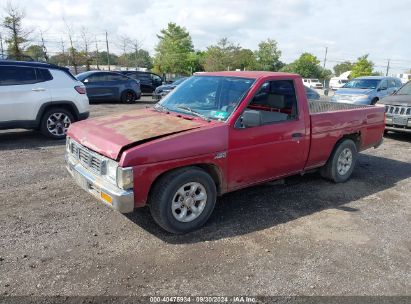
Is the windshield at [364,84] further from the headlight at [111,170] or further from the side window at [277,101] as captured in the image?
the headlight at [111,170]

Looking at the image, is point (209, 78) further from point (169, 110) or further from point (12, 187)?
point (12, 187)

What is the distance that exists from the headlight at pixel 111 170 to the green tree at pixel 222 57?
2114 inches

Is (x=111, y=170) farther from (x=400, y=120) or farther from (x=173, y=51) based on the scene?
(x=173, y=51)

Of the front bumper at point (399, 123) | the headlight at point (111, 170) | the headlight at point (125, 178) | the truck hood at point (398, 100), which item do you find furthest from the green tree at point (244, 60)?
the headlight at point (125, 178)

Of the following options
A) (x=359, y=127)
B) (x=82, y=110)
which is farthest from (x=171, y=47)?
(x=359, y=127)

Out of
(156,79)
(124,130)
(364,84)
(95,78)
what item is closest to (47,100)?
(124,130)

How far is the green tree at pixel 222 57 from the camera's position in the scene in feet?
185

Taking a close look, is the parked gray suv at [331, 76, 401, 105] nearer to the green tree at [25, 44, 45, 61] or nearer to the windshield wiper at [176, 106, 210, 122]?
the windshield wiper at [176, 106, 210, 122]

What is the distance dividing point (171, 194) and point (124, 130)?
93cm

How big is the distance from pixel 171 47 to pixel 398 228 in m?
54.1

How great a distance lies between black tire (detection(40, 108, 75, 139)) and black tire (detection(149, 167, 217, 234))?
566 cm

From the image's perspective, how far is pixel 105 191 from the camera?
12.0 ft

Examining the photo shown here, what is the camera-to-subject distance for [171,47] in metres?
55.2

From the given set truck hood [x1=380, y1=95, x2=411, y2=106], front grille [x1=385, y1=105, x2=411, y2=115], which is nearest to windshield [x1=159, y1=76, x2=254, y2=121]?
front grille [x1=385, y1=105, x2=411, y2=115]
